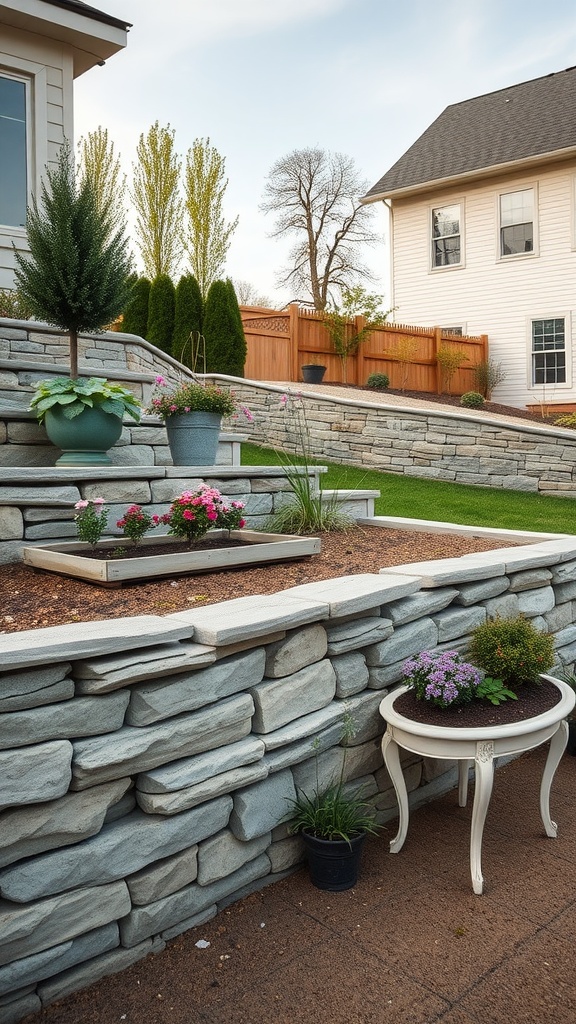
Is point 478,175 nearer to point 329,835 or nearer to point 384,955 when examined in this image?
point 329,835

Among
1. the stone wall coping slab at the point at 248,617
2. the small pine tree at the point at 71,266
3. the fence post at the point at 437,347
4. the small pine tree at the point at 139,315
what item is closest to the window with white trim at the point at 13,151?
the small pine tree at the point at 71,266

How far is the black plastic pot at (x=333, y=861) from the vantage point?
7.16 ft

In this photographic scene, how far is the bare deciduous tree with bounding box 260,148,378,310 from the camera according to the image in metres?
20.2

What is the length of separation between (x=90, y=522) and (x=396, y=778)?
1.55m

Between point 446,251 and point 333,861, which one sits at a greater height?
point 446,251

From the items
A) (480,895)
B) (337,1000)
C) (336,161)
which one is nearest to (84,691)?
(337,1000)

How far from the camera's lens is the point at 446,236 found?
14805 mm

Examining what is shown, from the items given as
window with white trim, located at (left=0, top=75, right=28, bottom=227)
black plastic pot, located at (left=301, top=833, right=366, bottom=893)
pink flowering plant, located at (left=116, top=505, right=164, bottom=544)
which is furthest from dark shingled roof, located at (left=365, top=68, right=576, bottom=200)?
black plastic pot, located at (left=301, top=833, right=366, bottom=893)

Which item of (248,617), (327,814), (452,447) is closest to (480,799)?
(327,814)

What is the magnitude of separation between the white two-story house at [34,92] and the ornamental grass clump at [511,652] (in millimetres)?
5596

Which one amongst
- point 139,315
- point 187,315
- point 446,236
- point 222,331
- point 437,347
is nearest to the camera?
point 222,331

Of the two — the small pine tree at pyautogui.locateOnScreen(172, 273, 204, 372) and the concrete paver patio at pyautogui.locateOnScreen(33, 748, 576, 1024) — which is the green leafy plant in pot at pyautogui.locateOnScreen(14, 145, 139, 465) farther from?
the small pine tree at pyautogui.locateOnScreen(172, 273, 204, 372)

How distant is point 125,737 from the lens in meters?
1.80

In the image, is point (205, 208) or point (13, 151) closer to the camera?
point (13, 151)
